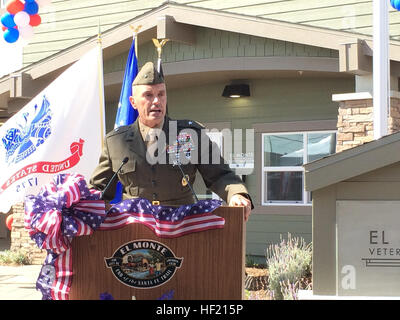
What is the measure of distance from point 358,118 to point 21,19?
4.67m

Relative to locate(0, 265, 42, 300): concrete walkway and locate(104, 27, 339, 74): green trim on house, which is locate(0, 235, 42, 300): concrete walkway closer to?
locate(0, 265, 42, 300): concrete walkway

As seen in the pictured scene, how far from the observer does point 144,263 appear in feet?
8.72

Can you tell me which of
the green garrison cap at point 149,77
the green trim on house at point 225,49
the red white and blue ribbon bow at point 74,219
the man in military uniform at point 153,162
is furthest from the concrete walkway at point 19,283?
the red white and blue ribbon bow at point 74,219

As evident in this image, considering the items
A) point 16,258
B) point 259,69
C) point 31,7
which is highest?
point 31,7

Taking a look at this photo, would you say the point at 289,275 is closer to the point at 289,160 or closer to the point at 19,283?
the point at 289,160

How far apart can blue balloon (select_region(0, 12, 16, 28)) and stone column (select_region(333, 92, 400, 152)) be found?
4.41m

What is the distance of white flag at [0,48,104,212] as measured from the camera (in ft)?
21.3

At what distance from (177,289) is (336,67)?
6.69m

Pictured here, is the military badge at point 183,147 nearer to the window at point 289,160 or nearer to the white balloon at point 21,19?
the white balloon at point 21,19

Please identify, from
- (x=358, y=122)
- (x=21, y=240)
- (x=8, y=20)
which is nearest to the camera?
(x=358, y=122)

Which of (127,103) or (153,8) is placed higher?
(153,8)

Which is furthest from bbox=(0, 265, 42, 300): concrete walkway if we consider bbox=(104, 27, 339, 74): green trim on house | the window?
the window

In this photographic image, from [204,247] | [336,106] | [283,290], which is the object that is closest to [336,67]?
[336,106]

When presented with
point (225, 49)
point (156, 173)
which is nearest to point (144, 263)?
point (156, 173)
